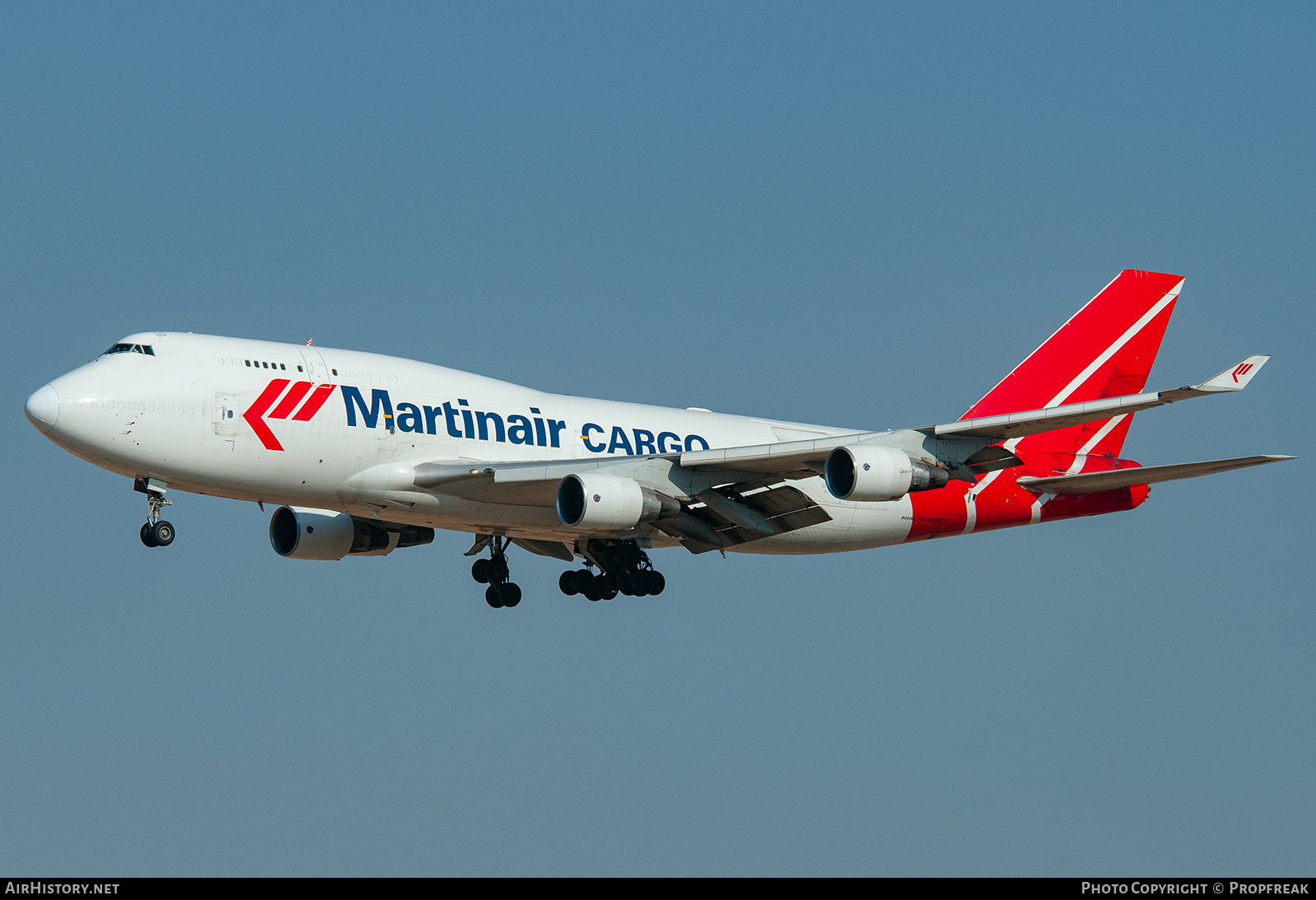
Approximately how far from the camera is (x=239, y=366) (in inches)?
1377

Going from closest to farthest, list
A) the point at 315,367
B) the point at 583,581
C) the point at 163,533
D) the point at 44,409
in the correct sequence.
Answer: the point at 44,409
the point at 163,533
the point at 315,367
the point at 583,581

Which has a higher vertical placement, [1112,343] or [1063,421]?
[1112,343]

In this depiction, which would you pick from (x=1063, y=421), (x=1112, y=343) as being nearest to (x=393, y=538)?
(x=1063, y=421)

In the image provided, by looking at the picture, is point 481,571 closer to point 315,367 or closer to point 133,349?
point 315,367

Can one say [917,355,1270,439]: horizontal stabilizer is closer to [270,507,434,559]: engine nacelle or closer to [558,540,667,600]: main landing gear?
[558,540,667,600]: main landing gear

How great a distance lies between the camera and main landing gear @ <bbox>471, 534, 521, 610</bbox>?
42.6 meters

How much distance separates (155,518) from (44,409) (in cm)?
337

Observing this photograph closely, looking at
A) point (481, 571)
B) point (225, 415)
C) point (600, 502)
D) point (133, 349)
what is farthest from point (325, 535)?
point (600, 502)

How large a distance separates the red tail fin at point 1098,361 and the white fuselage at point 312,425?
12166mm

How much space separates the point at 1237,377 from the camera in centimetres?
3072

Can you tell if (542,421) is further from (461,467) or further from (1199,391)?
(1199,391)

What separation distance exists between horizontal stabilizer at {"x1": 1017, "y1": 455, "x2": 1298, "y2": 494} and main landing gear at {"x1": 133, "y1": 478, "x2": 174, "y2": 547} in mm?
21797

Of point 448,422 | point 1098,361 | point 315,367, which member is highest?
point 1098,361

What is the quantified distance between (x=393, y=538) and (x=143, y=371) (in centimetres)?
963
